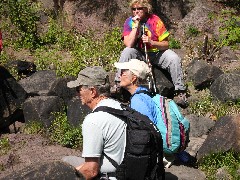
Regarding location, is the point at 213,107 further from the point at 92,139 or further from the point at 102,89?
the point at 92,139

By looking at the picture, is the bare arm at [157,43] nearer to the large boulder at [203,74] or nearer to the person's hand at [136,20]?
the person's hand at [136,20]

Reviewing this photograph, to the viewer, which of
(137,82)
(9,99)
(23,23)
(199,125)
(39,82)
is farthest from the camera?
(23,23)

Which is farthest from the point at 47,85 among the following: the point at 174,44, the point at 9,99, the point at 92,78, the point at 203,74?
the point at 92,78

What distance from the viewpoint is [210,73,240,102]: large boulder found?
850 cm

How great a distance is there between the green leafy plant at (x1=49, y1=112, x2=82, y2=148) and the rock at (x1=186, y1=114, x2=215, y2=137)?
1821 millimetres

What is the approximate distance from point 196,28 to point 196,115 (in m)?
4.64

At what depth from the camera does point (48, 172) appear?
3.39 meters

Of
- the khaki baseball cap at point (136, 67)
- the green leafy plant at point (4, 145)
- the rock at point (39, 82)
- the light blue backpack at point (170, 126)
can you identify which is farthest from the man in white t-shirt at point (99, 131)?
the rock at point (39, 82)

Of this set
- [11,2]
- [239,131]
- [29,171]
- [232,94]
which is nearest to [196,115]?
[232,94]

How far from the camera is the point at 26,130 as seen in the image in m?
7.83

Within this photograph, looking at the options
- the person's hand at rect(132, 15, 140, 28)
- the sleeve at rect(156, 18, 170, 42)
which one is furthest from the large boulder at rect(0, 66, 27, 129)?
the sleeve at rect(156, 18, 170, 42)

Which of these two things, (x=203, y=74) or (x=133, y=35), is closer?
(x=133, y=35)

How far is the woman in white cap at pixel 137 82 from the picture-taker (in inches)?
208

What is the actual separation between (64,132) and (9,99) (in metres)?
1.32
